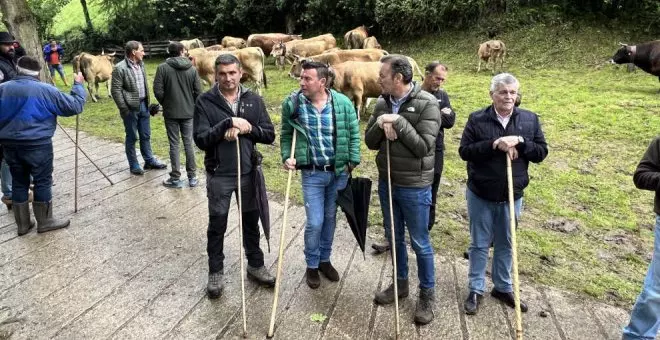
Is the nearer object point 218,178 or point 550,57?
point 218,178

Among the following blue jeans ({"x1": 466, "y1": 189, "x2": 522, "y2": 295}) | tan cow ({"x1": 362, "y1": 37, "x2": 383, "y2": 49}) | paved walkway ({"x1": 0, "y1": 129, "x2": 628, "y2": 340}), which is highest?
tan cow ({"x1": 362, "y1": 37, "x2": 383, "y2": 49})

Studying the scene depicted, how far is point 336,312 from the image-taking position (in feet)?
12.4

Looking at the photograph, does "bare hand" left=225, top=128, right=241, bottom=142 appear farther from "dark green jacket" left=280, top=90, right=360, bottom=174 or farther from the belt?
the belt

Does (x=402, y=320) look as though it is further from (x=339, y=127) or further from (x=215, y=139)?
(x=215, y=139)

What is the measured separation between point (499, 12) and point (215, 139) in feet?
56.1

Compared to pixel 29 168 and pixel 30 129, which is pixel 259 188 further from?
pixel 29 168

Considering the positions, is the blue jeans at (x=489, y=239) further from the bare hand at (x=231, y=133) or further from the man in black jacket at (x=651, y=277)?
Result: the bare hand at (x=231, y=133)

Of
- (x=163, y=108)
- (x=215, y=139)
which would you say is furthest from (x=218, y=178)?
(x=163, y=108)

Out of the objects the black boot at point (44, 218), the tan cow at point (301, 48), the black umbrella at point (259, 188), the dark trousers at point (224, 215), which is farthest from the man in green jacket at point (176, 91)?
the tan cow at point (301, 48)

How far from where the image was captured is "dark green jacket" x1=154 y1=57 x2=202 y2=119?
247 inches

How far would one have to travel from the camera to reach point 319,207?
13.0 feet

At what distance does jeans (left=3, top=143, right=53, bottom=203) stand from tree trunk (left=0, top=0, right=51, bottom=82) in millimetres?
5685

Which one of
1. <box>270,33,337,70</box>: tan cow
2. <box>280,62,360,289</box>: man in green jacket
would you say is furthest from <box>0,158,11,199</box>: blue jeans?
<box>270,33,337,70</box>: tan cow

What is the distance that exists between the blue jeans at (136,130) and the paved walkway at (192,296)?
178cm
